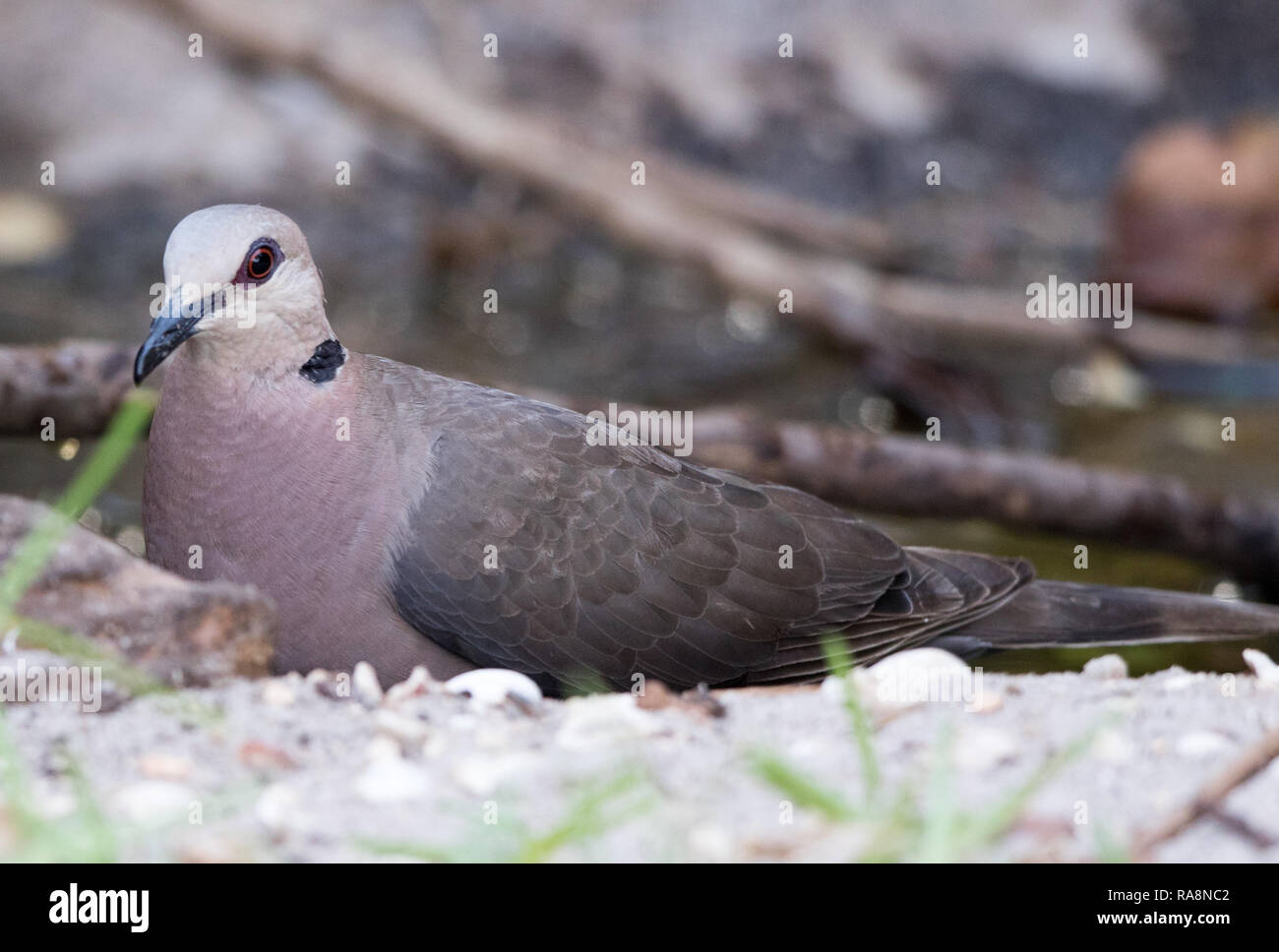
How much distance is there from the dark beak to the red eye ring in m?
0.12

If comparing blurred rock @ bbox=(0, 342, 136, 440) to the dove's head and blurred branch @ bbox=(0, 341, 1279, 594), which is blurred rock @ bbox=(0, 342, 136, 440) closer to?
the dove's head

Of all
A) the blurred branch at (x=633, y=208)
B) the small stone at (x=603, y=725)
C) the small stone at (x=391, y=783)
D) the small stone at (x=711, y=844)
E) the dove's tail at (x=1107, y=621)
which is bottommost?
the small stone at (x=711, y=844)

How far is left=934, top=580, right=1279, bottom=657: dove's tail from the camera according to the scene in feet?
13.9

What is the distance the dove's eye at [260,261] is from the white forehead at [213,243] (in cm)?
2

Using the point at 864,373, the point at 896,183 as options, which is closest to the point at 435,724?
the point at 864,373

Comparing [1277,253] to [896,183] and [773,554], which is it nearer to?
[896,183]

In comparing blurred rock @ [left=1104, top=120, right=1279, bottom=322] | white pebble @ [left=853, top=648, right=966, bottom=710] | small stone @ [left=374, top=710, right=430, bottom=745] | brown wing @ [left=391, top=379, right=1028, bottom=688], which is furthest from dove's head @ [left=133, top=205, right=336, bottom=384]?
blurred rock @ [left=1104, top=120, right=1279, bottom=322]

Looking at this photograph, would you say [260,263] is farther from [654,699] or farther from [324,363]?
[654,699]

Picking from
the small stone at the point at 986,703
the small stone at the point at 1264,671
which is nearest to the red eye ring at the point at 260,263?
the small stone at the point at 986,703

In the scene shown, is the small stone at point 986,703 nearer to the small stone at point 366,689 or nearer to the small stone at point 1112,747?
the small stone at point 1112,747

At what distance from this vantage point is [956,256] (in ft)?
31.3

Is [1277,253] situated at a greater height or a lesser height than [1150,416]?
greater

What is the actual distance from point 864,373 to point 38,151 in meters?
5.12

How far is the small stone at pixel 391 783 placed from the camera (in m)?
2.60
